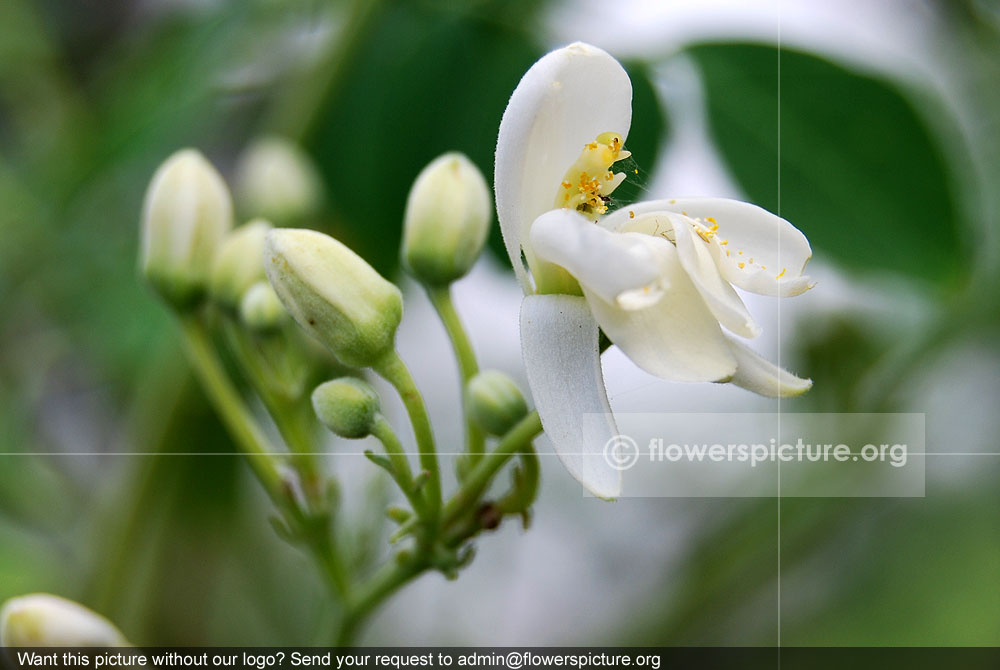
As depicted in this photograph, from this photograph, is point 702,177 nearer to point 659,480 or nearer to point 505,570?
point 659,480

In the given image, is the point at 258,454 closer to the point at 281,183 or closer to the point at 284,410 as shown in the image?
the point at 284,410

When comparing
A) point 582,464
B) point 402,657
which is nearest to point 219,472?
point 402,657

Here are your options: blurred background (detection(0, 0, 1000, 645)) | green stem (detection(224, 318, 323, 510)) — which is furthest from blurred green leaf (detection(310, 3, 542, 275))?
green stem (detection(224, 318, 323, 510))

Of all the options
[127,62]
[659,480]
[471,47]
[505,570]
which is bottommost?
[505,570]

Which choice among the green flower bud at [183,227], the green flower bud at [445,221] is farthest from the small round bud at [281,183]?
the green flower bud at [445,221]

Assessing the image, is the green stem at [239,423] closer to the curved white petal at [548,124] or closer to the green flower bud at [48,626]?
the green flower bud at [48,626]

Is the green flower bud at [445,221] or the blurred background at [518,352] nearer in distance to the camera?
the green flower bud at [445,221]
